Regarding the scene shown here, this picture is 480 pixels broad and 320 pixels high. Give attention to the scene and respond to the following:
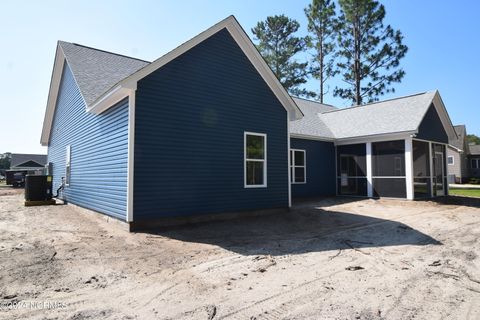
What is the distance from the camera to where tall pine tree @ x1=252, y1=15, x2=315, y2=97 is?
32.4 metres

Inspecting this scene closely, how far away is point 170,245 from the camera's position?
6586 millimetres

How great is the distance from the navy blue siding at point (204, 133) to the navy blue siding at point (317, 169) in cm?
444

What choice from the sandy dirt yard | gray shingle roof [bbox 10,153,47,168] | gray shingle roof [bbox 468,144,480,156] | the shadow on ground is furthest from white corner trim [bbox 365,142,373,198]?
gray shingle roof [bbox 10,153,47,168]

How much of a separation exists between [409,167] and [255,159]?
304 inches

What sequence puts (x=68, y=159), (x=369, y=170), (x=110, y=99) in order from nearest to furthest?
(x=110, y=99) < (x=68, y=159) < (x=369, y=170)

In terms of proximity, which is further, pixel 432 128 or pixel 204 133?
pixel 432 128

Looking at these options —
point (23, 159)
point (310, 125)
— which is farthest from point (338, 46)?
point (23, 159)

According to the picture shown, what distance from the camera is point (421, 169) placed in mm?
15008

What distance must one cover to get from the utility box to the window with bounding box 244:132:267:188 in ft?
30.2

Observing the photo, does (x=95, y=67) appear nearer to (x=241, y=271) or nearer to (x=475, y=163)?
(x=241, y=271)

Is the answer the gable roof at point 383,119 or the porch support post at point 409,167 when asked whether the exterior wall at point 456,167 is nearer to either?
the gable roof at point 383,119

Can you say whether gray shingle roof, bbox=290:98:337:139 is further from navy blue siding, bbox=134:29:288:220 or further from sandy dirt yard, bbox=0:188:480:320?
sandy dirt yard, bbox=0:188:480:320

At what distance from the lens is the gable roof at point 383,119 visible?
14.4 metres

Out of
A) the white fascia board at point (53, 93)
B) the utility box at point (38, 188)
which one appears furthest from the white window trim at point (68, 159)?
the white fascia board at point (53, 93)
